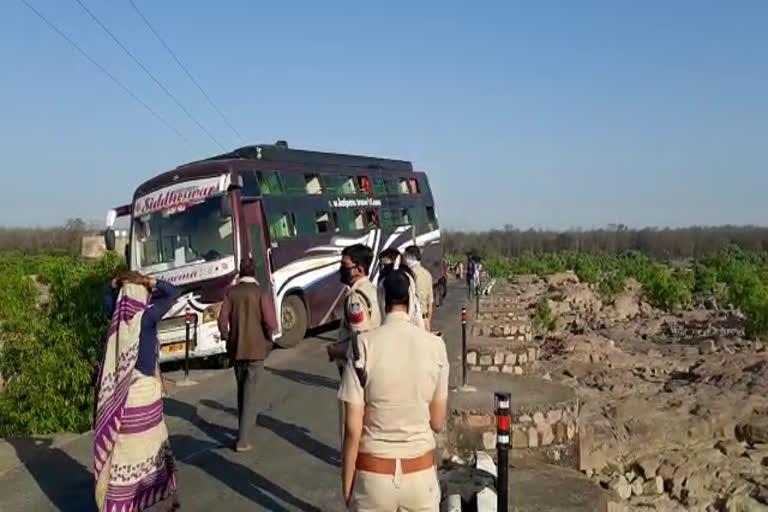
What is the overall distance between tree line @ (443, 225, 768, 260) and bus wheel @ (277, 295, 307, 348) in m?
116

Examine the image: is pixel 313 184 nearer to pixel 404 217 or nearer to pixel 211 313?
pixel 211 313

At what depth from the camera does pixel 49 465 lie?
892 centimetres

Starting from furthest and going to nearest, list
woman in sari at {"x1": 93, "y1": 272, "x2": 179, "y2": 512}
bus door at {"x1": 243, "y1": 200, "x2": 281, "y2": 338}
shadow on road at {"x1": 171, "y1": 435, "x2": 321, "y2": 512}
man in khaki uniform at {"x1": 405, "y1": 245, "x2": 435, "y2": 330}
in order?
bus door at {"x1": 243, "y1": 200, "x2": 281, "y2": 338}, man in khaki uniform at {"x1": 405, "y1": 245, "x2": 435, "y2": 330}, shadow on road at {"x1": 171, "y1": 435, "x2": 321, "y2": 512}, woman in sari at {"x1": 93, "y1": 272, "x2": 179, "y2": 512}

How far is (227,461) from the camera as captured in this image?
848 cm

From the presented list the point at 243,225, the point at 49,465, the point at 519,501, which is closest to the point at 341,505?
the point at 519,501

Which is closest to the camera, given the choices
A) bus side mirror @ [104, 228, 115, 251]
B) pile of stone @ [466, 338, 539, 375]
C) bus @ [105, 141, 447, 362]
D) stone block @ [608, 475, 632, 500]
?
stone block @ [608, 475, 632, 500]

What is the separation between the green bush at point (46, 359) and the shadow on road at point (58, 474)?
145 centimetres

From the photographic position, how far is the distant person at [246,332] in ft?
27.3

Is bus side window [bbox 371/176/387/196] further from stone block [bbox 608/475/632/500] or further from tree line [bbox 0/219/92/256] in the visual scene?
tree line [bbox 0/219/92/256]

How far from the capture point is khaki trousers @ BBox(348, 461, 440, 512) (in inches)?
168

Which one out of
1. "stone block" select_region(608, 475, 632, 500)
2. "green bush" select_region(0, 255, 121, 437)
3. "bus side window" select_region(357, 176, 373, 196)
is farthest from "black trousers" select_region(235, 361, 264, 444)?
"bus side window" select_region(357, 176, 373, 196)

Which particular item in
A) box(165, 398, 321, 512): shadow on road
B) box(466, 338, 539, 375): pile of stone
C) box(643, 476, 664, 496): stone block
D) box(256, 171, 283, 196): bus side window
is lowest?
box(643, 476, 664, 496): stone block

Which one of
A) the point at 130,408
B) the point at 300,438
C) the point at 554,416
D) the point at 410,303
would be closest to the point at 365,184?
the point at 300,438

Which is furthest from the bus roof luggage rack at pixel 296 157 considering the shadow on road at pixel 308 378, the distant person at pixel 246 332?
the distant person at pixel 246 332
